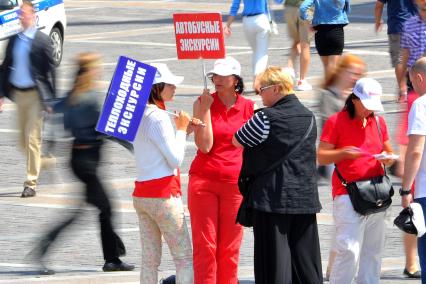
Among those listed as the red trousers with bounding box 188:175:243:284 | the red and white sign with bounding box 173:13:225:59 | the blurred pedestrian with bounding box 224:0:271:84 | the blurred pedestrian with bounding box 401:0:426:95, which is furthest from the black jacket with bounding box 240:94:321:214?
the blurred pedestrian with bounding box 224:0:271:84

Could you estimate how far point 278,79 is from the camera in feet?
29.0

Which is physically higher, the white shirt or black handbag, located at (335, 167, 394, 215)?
the white shirt

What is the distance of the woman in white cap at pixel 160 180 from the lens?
9188 millimetres

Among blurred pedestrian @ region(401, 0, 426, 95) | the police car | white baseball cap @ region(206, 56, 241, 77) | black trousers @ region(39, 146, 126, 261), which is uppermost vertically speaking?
white baseball cap @ region(206, 56, 241, 77)

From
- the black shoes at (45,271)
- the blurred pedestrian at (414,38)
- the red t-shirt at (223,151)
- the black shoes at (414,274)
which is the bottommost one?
the black shoes at (45,271)

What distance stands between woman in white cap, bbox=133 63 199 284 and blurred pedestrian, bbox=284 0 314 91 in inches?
367

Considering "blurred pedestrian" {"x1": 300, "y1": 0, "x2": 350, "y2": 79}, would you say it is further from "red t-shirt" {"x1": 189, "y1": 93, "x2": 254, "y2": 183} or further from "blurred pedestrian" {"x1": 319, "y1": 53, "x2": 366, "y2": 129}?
"red t-shirt" {"x1": 189, "y1": 93, "x2": 254, "y2": 183}

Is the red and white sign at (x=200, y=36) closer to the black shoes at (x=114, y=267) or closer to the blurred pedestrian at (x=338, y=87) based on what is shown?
the blurred pedestrian at (x=338, y=87)

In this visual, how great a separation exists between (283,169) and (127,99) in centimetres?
122

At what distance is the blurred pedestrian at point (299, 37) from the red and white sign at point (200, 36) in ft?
27.9

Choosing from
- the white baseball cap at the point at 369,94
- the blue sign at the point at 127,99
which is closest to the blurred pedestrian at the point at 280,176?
the white baseball cap at the point at 369,94

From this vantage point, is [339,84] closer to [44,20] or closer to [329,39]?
[329,39]

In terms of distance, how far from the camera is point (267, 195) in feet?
28.7

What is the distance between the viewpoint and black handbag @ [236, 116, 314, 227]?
877 cm
